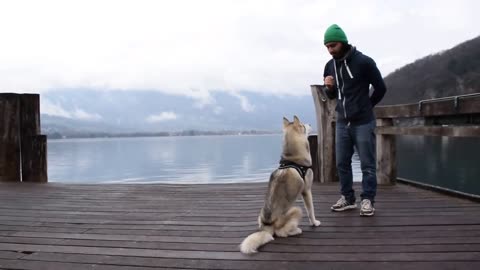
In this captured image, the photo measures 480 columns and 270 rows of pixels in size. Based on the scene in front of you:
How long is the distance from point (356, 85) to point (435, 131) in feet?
5.60

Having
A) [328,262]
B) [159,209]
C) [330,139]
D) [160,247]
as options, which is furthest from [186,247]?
[330,139]

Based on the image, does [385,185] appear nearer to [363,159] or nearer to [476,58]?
[363,159]

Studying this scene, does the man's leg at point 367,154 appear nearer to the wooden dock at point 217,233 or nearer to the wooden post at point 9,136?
the wooden dock at point 217,233

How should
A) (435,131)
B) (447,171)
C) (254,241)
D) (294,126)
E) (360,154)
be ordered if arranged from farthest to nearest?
(447,171)
(435,131)
(360,154)
(294,126)
(254,241)

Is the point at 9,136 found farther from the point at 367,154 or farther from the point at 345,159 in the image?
the point at 367,154

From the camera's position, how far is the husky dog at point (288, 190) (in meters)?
4.05

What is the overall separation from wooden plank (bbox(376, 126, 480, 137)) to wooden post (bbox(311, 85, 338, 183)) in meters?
0.81

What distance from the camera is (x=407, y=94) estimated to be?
254 feet

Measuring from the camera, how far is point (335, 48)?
4770mm

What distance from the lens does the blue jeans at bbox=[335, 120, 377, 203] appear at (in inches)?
195

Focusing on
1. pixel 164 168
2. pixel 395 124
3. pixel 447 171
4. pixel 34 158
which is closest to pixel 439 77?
pixel 447 171

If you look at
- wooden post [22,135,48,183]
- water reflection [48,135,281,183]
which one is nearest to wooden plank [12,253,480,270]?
wooden post [22,135,48,183]

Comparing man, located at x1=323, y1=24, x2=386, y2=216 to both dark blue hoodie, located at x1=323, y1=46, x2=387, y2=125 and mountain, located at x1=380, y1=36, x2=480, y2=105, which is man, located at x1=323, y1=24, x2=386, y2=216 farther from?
mountain, located at x1=380, y1=36, x2=480, y2=105

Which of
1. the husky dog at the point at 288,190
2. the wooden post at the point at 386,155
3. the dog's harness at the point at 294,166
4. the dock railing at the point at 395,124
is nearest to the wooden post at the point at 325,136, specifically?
the dock railing at the point at 395,124
